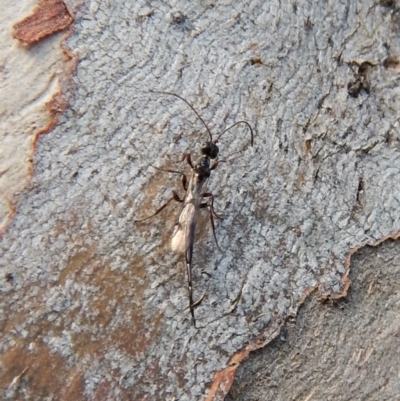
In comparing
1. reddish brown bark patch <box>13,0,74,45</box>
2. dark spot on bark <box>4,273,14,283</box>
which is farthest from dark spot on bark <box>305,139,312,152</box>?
dark spot on bark <box>4,273,14,283</box>

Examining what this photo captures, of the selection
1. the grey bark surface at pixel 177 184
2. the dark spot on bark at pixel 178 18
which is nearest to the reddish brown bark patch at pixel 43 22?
the grey bark surface at pixel 177 184

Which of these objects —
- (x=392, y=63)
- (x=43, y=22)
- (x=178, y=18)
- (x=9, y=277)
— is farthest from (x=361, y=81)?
(x=9, y=277)

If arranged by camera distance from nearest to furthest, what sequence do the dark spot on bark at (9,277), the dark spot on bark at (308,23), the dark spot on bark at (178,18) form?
1. the dark spot on bark at (9,277)
2. the dark spot on bark at (178,18)
3. the dark spot on bark at (308,23)

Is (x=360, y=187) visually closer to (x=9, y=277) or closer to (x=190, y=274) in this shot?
(x=190, y=274)

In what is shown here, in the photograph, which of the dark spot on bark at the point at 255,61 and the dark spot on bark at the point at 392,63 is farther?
the dark spot on bark at the point at 392,63

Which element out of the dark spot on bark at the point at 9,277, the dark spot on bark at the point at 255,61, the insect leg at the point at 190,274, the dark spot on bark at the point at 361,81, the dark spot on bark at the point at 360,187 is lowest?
the dark spot on bark at the point at 360,187

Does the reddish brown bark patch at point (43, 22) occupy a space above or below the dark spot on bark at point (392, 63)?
above

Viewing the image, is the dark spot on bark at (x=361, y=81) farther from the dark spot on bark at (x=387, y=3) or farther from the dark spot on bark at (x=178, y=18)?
the dark spot on bark at (x=178, y=18)

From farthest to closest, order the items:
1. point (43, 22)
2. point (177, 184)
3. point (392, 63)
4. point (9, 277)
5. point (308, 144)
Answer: point (392, 63), point (308, 144), point (177, 184), point (43, 22), point (9, 277)
